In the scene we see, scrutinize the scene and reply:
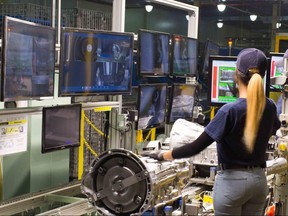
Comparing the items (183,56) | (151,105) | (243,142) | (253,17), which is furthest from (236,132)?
(253,17)

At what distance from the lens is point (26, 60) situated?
2924 mm

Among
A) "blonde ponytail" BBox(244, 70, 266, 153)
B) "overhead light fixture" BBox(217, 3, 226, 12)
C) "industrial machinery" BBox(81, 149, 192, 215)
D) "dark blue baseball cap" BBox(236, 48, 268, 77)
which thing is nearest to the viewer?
"blonde ponytail" BBox(244, 70, 266, 153)

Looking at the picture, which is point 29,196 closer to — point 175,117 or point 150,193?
point 150,193

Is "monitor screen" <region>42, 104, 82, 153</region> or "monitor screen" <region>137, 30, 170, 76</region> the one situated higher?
"monitor screen" <region>137, 30, 170, 76</region>

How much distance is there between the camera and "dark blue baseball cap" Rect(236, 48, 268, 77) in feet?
8.98

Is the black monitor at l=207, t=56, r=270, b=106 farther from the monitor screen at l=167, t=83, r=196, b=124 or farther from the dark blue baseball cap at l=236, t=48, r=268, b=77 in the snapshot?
the dark blue baseball cap at l=236, t=48, r=268, b=77

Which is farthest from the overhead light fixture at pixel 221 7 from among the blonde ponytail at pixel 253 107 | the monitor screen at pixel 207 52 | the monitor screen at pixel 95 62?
the blonde ponytail at pixel 253 107

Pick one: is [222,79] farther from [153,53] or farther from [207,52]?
[207,52]

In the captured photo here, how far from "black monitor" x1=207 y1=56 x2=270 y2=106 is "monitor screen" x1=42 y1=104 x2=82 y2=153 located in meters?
1.69

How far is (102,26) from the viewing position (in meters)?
5.59

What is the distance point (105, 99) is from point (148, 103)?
40 centimetres

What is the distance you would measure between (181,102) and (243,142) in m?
1.94

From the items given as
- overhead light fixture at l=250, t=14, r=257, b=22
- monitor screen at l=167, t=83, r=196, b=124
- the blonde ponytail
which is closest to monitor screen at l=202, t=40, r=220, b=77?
monitor screen at l=167, t=83, r=196, b=124

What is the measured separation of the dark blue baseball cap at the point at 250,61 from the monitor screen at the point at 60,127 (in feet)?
4.03
